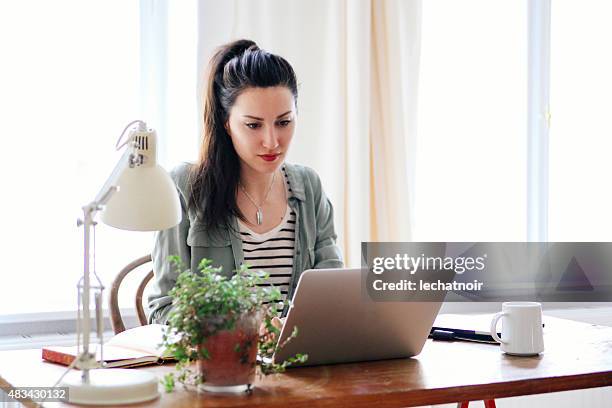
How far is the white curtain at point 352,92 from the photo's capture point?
277cm

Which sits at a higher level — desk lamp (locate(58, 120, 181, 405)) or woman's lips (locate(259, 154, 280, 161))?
woman's lips (locate(259, 154, 280, 161))

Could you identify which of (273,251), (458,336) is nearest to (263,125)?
(273,251)

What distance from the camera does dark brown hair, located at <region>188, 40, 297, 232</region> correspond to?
2111mm

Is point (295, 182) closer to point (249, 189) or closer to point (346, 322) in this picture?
point (249, 189)

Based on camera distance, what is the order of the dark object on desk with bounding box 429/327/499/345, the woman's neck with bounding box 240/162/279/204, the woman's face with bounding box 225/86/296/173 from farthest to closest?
the woman's neck with bounding box 240/162/279/204 → the woman's face with bounding box 225/86/296/173 → the dark object on desk with bounding box 429/327/499/345

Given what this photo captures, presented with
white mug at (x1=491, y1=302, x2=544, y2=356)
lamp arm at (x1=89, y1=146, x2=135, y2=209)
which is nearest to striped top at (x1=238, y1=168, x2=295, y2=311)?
white mug at (x1=491, y1=302, x2=544, y2=356)

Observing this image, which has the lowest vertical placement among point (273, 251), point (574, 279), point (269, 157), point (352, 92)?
point (574, 279)

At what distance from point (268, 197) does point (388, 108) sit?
83 cm

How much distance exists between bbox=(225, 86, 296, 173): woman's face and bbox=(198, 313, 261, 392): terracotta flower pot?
0.82 m

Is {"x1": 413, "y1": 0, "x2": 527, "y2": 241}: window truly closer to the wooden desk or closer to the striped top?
the striped top

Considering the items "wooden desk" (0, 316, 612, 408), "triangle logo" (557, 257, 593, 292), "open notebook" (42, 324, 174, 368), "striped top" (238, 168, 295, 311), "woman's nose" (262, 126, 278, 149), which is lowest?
"triangle logo" (557, 257, 593, 292)

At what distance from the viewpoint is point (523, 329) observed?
162 cm

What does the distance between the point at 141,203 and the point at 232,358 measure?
28 cm

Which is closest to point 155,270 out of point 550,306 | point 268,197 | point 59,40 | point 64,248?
point 268,197
